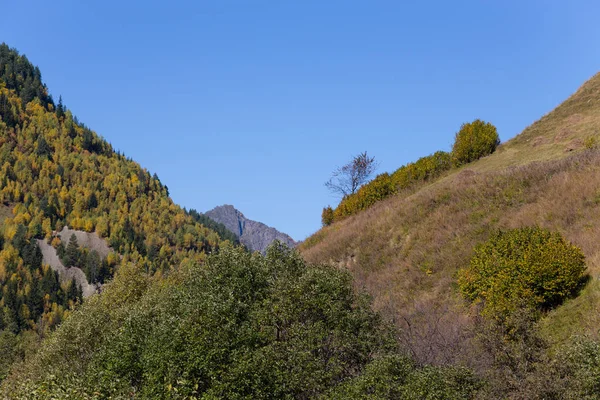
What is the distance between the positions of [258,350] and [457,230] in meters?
26.8

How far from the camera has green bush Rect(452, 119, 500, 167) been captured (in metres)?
77.3

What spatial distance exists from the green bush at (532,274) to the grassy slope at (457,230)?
1.08 m

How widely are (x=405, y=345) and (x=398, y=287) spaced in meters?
13.9

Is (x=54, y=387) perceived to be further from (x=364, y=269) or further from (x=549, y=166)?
(x=549, y=166)

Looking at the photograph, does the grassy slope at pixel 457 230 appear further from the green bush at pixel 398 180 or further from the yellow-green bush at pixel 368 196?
the yellow-green bush at pixel 368 196

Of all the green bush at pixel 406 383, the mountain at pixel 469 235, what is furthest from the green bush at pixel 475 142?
the green bush at pixel 406 383

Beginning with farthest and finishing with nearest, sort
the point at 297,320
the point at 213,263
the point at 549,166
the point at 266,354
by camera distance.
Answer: the point at 549,166, the point at 213,263, the point at 297,320, the point at 266,354

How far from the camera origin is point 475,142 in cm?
7725

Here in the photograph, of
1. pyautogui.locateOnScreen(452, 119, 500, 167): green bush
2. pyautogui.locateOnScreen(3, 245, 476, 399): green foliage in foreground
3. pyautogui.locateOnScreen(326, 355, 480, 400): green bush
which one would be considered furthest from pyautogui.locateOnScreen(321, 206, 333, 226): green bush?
pyautogui.locateOnScreen(326, 355, 480, 400): green bush

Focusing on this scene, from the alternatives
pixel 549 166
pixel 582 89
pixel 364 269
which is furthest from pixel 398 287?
pixel 582 89

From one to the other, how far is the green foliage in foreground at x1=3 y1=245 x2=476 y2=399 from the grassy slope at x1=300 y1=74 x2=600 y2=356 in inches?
213

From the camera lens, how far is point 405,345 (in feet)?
113

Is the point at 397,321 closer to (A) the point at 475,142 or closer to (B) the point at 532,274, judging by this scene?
(B) the point at 532,274

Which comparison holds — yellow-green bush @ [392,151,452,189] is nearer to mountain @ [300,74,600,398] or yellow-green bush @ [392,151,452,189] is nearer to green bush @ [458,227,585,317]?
mountain @ [300,74,600,398]
